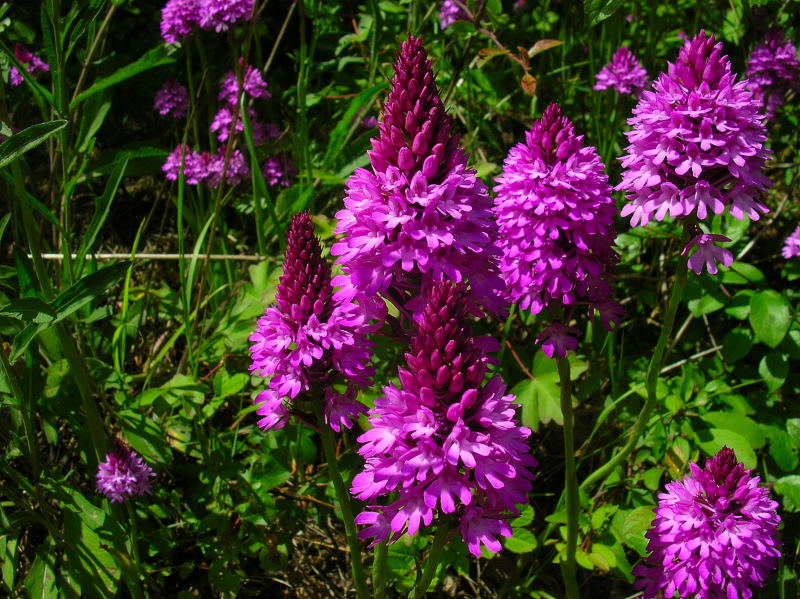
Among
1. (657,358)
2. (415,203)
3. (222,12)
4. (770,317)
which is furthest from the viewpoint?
(222,12)

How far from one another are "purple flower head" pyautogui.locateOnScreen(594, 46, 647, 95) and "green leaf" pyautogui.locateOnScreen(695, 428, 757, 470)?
177cm

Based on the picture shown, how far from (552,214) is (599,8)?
20.2 inches

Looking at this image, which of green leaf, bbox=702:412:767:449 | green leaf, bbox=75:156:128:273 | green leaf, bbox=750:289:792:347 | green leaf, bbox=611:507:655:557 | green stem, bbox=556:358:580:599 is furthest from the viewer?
green leaf, bbox=750:289:792:347

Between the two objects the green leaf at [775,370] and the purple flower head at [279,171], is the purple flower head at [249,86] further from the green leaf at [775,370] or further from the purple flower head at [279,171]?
the green leaf at [775,370]

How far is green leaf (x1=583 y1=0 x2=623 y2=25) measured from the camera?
176 centimetres

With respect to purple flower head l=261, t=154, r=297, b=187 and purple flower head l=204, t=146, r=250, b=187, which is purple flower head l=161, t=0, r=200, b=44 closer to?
purple flower head l=204, t=146, r=250, b=187

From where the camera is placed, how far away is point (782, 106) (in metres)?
3.88

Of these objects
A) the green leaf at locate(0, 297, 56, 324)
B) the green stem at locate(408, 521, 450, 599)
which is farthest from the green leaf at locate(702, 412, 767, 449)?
the green leaf at locate(0, 297, 56, 324)

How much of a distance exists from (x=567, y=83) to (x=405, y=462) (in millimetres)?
3019

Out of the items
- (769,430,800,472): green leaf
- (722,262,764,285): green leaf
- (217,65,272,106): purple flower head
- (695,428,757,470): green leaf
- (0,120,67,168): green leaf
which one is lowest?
(769,430,800,472): green leaf

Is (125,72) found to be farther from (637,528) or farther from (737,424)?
(737,424)

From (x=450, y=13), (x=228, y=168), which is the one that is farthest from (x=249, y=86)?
(x=450, y=13)

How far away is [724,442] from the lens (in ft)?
7.78

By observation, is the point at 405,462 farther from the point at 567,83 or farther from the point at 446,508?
the point at 567,83
